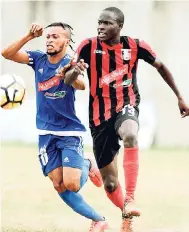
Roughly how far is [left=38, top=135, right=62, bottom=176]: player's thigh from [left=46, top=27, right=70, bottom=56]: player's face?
0.86 metres

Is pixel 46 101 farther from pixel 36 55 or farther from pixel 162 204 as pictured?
pixel 162 204

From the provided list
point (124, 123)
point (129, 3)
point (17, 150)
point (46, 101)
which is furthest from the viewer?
point (129, 3)

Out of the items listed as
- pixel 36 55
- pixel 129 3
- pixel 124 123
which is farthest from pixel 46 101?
pixel 129 3

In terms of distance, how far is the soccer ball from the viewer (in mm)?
8117

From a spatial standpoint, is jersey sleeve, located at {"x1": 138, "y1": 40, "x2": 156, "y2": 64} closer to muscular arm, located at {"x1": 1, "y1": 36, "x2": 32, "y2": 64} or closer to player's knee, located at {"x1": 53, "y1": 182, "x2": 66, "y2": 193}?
muscular arm, located at {"x1": 1, "y1": 36, "x2": 32, "y2": 64}

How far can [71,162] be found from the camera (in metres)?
7.52

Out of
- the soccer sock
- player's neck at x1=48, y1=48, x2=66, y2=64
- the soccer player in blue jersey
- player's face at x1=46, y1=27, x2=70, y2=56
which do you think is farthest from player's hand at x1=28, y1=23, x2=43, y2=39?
the soccer sock

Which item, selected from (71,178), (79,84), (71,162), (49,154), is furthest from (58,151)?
(79,84)

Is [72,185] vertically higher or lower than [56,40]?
lower

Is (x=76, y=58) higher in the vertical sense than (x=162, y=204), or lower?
higher

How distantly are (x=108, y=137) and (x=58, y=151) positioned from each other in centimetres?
58

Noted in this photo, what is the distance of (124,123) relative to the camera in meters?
6.92

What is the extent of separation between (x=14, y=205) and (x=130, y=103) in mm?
3046

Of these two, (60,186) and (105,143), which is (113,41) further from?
(60,186)
